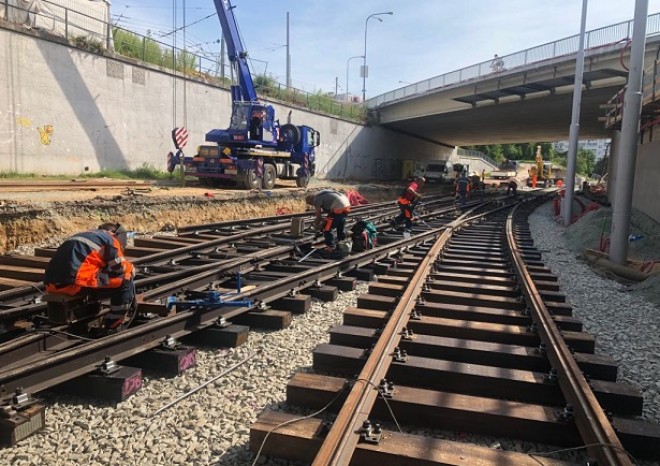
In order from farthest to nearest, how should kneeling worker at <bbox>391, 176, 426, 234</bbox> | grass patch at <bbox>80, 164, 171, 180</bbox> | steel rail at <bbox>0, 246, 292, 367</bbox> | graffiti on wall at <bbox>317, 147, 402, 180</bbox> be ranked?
Answer: graffiti on wall at <bbox>317, 147, 402, 180</bbox>, grass patch at <bbox>80, 164, 171, 180</bbox>, kneeling worker at <bbox>391, 176, 426, 234</bbox>, steel rail at <bbox>0, 246, 292, 367</bbox>

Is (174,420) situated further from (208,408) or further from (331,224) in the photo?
(331,224)

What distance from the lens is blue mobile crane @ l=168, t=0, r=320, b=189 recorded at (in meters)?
19.3

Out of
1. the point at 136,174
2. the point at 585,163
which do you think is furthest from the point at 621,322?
the point at 585,163

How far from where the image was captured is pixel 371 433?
290 cm

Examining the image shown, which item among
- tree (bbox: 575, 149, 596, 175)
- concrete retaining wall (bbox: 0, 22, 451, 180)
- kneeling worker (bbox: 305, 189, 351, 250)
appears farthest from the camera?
tree (bbox: 575, 149, 596, 175)

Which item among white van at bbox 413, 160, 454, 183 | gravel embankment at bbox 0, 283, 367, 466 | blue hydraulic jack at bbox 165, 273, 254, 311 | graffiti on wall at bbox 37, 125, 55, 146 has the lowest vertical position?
gravel embankment at bbox 0, 283, 367, 466

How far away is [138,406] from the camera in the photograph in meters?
3.66

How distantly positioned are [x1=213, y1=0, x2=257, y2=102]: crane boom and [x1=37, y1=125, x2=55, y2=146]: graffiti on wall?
7612 mm

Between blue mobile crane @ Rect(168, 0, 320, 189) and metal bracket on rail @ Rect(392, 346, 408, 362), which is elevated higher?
blue mobile crane @ Rect(168, 0, 320, 189)

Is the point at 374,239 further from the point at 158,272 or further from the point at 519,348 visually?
the point at 519,348

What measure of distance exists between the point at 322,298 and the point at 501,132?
41.7m

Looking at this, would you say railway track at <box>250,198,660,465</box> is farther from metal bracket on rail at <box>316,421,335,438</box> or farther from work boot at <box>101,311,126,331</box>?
work boot at <box>101,311,126,331</box>

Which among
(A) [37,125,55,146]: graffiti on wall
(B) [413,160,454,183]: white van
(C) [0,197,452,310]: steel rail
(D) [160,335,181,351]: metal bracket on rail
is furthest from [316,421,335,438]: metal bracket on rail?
(B) [413,160,454,183]: white van

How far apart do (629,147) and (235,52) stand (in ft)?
55.5
